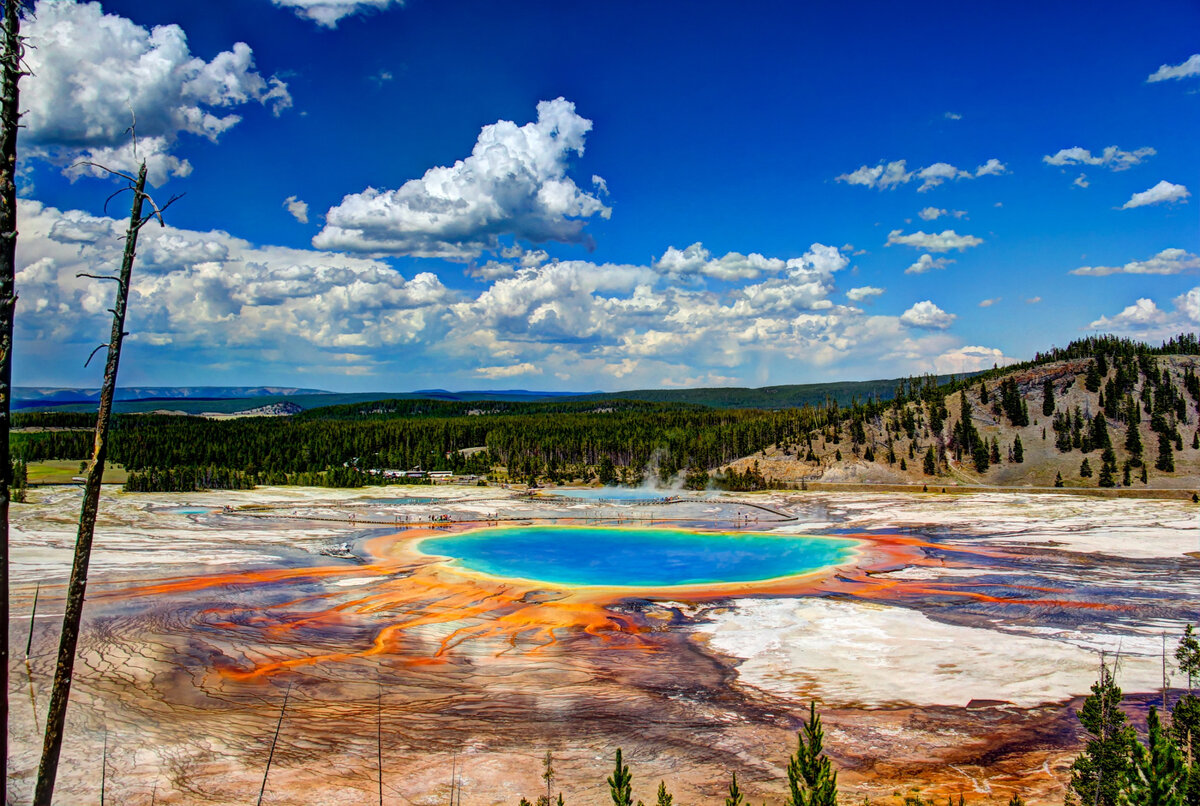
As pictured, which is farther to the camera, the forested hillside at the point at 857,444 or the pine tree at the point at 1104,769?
the forested hillside at the point at 857,444

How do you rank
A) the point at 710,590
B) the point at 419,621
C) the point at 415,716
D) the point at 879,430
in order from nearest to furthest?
the point at 415,716 < the point at 419,621 < the point at 710,590 < the point at 879,430

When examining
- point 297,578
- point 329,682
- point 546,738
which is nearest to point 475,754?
point 546,738

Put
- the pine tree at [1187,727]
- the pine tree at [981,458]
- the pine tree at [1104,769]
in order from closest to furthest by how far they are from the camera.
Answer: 1. the pine tree at [1104,769]
2. the pine tree at [1187,727]
3. the pine tree at [981,458]

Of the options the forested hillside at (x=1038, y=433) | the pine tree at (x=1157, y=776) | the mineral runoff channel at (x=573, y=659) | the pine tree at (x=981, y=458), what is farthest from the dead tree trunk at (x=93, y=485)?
the pine tree at (x=981, y=458)

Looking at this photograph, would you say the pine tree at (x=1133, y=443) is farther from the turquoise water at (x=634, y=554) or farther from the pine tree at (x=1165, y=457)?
the turquoise water at (x=634, y=554)

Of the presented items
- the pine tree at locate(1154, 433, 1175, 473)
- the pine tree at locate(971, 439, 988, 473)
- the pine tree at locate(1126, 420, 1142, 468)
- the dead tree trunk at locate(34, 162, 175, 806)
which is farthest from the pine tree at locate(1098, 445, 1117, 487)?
the dead tree trunk at locate(34, 162, 175, 806)

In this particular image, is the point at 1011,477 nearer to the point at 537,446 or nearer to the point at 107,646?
the point at 537,446
